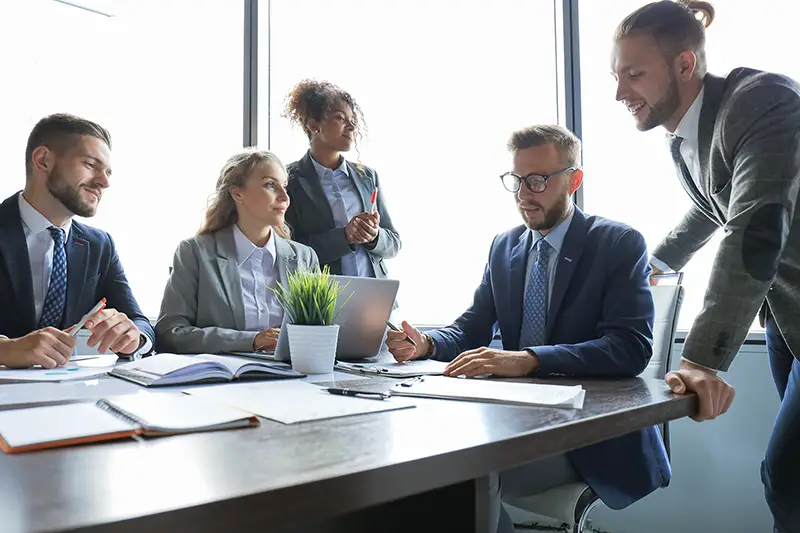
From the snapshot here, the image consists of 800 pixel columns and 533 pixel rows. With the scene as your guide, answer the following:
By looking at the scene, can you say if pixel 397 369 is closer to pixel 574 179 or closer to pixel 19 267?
pixel 574 179

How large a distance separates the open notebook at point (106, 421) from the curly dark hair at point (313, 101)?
1928 millimetres

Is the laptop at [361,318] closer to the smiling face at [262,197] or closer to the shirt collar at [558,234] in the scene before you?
the shirt collar at [558,234]

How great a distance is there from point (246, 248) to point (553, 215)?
1095 millimetres

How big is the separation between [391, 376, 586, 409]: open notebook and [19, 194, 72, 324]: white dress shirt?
1.37 m

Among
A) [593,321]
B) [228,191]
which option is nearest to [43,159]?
[228,191]

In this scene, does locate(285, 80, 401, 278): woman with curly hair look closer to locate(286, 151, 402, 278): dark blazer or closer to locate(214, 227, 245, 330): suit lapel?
locate(286, 151, 402, 278): dark blazer

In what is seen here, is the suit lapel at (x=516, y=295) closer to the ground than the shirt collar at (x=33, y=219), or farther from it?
closer to the ground

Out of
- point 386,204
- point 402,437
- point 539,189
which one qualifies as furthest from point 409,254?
point 402,437

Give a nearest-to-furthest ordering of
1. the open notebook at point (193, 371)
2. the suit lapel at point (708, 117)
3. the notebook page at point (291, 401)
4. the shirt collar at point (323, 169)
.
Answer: the notebook page at point (291, 401) → the open notebook at point (193, 371) → the suit lapel at point (708, 117) → the shirt collar at point (323, 169)

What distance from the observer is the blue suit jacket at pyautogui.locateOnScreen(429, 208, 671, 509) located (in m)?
1.42

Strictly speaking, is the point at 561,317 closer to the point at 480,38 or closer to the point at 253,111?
the point at 480,38

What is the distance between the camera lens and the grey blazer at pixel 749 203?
4.03 ft

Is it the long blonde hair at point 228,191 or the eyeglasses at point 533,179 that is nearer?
the eyeglasses at point 533,179

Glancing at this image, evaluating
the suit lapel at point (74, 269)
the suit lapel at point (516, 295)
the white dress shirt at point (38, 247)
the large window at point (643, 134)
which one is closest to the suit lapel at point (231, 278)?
the suit lapel at point (74, 269)
